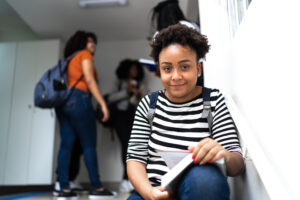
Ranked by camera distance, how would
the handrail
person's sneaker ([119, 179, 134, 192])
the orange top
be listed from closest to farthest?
1. the handrail
2. the orange top
3. person's sneaker ([119, 179, 134, 192])

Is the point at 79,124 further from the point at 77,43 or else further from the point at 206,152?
the point at 206,152

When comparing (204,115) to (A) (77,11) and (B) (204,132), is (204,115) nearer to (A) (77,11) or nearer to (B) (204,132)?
(B) (204,132)

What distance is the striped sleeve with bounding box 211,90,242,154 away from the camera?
88 centimetres

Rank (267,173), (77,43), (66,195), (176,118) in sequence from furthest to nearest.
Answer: (77,43)
(66,195)
(176,118)
(267,173)

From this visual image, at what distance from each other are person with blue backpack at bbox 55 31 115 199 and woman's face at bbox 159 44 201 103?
48.5 inches

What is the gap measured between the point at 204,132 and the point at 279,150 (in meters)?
0.29

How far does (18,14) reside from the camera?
305 centimetres

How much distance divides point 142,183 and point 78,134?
1.30m

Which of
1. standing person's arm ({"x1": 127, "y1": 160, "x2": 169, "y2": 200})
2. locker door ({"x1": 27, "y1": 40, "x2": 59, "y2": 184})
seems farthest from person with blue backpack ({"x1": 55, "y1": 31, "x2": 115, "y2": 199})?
standing person's arm ({"x1": 127, "y1": 160, "x2": 169, "y2": 200})

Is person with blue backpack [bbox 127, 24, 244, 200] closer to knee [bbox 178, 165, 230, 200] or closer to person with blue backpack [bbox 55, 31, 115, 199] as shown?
knee [bbox 178, 165, 230, 200]

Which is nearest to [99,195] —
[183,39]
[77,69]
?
[77,69]

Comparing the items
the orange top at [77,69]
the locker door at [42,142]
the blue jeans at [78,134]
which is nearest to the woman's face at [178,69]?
the blue jeans at [78,134]

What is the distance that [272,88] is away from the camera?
735 mm

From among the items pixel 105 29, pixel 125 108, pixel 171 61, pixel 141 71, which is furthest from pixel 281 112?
pixel 105 29
